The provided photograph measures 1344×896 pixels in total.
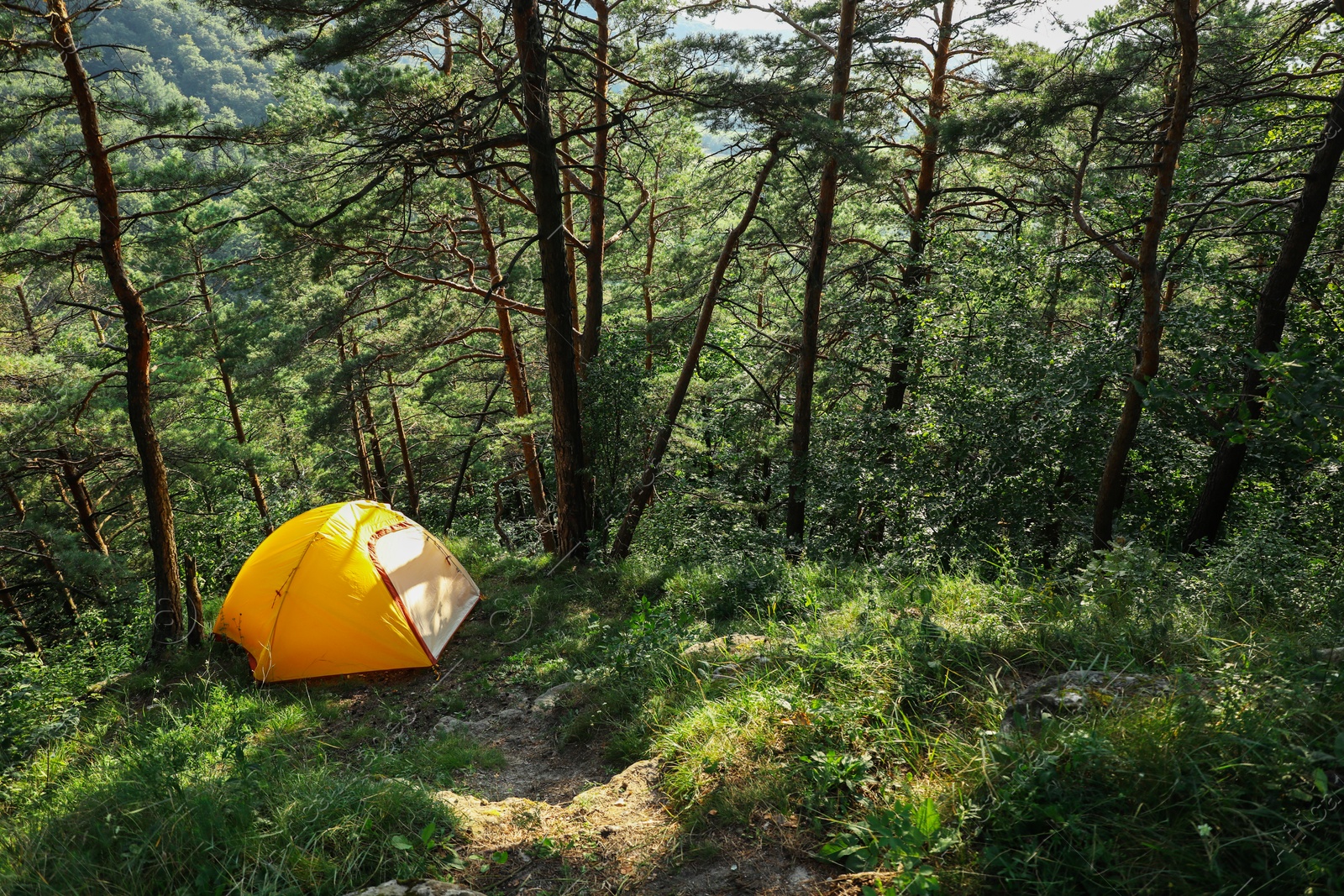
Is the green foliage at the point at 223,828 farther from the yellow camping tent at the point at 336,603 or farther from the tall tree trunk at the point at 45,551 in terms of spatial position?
the tall tree trunk at the point at 45,551

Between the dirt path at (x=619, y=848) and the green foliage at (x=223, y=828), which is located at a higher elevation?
the green foliage at (x=223, y=828)

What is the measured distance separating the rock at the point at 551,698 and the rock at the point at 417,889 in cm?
245

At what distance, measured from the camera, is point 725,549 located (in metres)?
8.46

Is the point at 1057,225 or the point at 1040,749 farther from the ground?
the point at 1057,225

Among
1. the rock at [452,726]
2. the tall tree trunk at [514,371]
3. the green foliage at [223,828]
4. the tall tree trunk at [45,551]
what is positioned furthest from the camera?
the tall tree trunk at [514,371]

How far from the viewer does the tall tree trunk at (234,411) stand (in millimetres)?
14195

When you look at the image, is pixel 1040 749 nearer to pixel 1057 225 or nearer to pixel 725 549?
pixel 725 549

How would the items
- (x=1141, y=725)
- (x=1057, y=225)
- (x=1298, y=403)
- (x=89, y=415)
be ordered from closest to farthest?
(x=1141, y=725), (x=1298, y=403), (x=1057, y=225), (x=89, y=415)

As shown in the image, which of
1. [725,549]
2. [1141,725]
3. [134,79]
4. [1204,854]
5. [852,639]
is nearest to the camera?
[1204,854]

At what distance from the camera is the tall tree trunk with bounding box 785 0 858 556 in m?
8.20

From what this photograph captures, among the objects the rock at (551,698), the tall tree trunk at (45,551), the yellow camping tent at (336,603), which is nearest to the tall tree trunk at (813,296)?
the rock at (551,698)

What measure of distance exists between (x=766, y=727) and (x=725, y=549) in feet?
16.3

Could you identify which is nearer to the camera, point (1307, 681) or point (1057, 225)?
point (1307, 681)

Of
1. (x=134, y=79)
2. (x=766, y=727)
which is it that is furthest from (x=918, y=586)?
(x=134, y=79)
